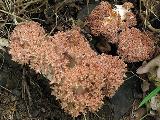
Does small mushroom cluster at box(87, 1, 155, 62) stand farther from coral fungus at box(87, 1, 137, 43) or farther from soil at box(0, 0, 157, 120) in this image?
soil at box(0, 0, 157, 120)

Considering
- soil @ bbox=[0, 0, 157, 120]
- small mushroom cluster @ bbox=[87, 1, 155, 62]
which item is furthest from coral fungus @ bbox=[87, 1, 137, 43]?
soil @ bbox=[0, 0, 157, 120]

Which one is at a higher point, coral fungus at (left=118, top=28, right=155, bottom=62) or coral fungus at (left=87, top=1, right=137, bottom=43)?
coral fungus at (left=87, top=1, right=137, bottom=43)

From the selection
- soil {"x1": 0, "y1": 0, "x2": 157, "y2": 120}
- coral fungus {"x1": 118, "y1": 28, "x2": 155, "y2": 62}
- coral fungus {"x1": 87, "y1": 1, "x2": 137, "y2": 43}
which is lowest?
soil {"x1": 0, "y1": 0, "x2": 157, "y2": 120}

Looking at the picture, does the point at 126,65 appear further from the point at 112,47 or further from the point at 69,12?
the point at 69,12

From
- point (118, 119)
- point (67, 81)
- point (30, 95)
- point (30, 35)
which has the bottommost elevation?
point (118, 119)

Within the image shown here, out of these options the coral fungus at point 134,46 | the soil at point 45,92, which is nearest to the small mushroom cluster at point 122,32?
the coral fungus at point 134,46

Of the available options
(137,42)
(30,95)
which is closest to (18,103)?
(30,95)

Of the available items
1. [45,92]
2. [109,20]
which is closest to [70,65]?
[45,92]
